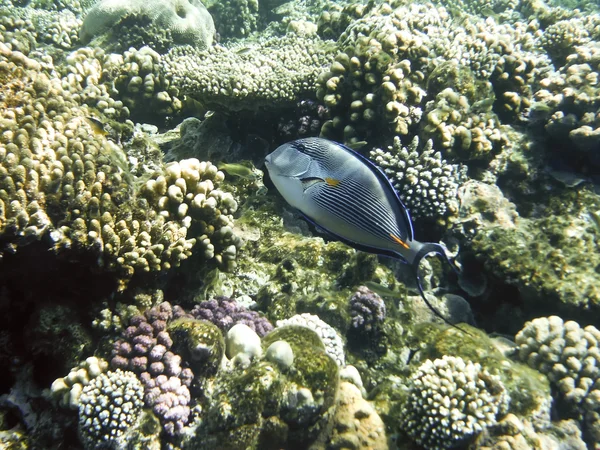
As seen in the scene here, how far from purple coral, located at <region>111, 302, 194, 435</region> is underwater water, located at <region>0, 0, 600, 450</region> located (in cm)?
2

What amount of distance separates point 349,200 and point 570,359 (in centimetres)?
361

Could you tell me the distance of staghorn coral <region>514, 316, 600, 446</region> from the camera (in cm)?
367

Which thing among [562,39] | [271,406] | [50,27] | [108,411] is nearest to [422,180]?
[271,406]

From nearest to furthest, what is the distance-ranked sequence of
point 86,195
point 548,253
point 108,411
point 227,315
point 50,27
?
1. point 108,411
2. point 86,195
3. point 227,315
4. point 548,253
5. point 50,27

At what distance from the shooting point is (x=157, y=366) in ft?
9.00

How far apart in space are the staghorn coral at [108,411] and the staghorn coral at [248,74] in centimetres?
380

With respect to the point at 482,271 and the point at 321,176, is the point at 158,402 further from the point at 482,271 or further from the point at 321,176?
the point at 482,271

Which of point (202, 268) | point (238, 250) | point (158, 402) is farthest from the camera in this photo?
point (238, 250)

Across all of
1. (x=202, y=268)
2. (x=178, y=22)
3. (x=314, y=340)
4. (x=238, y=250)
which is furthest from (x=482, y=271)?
(x=178, y=22)

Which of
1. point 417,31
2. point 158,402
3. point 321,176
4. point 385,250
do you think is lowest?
point 158,402

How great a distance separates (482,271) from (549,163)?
2198 millimetres

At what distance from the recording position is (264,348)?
2.97 metres

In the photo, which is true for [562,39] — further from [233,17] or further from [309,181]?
[233,17]

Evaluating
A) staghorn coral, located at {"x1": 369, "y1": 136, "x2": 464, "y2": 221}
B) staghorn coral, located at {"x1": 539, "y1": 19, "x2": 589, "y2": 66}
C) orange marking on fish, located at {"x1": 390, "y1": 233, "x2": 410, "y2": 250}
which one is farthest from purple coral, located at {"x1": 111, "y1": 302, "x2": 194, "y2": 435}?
staghorn coral, located at {"x1": 539, "y1": 19, "x2": 589, "y2": 66}
